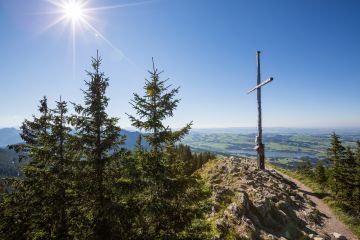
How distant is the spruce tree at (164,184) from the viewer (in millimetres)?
8305

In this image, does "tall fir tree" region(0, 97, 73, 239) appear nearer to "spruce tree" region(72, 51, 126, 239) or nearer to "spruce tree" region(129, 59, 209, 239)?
"spruce tree" region(72, 51, 126, 239)

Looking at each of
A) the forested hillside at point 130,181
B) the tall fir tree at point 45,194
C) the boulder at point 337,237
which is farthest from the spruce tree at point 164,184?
the boulder at point 337,237

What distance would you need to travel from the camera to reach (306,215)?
13.4 meters

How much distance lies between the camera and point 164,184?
874cm

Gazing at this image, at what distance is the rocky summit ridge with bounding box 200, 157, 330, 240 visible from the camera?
10016 mm

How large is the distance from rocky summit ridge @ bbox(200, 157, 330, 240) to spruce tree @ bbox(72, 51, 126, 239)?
484 centimetres

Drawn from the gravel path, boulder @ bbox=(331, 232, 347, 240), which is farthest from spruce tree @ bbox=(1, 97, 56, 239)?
the gravel path

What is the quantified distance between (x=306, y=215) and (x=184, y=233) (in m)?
9.63

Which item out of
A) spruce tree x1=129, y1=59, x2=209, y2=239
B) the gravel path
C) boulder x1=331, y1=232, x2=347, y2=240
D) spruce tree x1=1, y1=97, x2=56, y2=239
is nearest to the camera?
spruce tree x1=129, y1=59, x2=209, y2=239

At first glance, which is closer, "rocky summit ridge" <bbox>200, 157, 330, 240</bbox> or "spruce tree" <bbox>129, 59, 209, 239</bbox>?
"spruce tree" <bbox>129, 59, 209, 239</bbox>

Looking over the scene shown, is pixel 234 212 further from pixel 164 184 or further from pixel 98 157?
pixel 98 157

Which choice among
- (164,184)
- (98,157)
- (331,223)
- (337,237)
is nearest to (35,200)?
(98,157)

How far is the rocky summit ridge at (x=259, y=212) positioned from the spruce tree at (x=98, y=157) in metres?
4.84

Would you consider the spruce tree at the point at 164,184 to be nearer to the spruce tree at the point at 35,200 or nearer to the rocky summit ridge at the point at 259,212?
the rocky summit ridge at the point at 259,212
